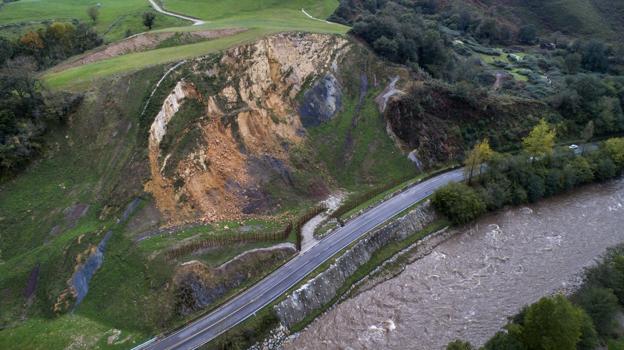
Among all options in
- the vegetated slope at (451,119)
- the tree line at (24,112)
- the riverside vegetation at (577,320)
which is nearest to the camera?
the riverside vegetation at (577,320)

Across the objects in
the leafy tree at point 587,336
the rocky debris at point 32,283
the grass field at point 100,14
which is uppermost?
the grass field at point 100,14

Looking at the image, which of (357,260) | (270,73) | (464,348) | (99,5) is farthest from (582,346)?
(99,5)

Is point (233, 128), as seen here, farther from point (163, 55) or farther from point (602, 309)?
point (602, 309)

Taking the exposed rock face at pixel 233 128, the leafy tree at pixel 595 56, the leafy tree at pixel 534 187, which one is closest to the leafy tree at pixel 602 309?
the leafy tree at pixel 534 187

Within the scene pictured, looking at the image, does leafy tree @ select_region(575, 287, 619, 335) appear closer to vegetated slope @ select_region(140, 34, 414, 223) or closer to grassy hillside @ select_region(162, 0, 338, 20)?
vegetated slope @ select_region(140, 34, 414, 223)

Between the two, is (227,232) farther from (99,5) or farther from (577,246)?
(99,5)

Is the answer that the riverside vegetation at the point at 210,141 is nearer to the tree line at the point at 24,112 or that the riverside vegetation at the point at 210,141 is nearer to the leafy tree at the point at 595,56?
the tree line at the point at 24,112
